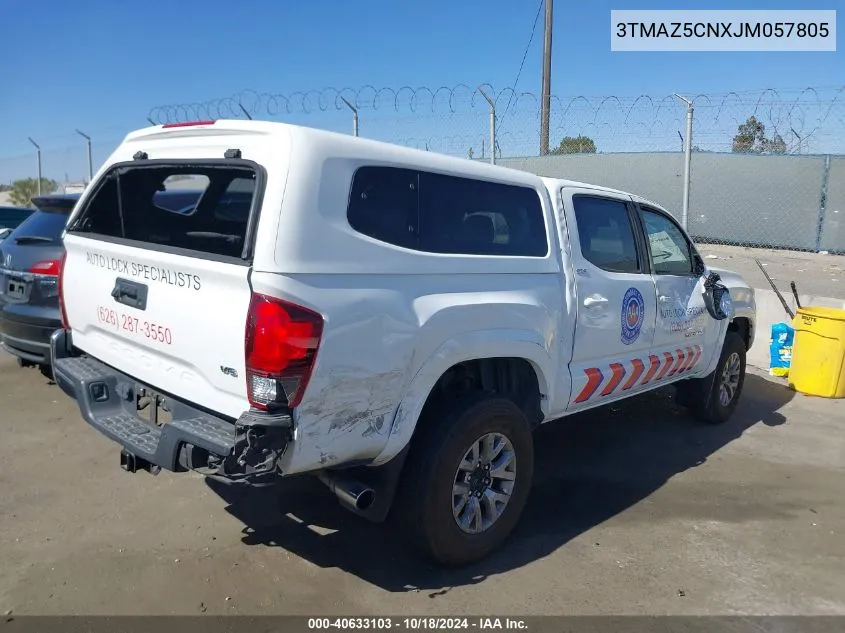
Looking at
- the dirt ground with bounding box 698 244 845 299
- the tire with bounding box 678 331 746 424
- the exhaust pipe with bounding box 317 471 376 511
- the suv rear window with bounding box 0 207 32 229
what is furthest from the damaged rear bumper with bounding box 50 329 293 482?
the suv rear window with bounding box 0 207 32 229

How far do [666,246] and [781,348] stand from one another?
348 cm

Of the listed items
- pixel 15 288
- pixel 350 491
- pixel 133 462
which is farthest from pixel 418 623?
pixel 15 288

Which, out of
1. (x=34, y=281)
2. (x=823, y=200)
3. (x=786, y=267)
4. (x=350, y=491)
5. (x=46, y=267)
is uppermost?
(x=823, y=200)

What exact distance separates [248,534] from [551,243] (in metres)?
2.33

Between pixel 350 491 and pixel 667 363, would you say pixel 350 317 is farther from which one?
pixel 667 363

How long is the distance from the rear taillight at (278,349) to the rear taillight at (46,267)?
12.3 ft

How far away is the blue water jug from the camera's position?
7.55m

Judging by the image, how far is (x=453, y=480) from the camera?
10.8ft

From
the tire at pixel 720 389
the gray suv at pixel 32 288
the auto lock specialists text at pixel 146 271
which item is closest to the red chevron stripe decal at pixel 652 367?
the tire at pixel 720 389

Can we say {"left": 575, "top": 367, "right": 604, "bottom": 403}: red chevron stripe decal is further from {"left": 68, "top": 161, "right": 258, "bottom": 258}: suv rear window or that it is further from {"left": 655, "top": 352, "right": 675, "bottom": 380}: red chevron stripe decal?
{"left": 68, "top": 161, "right": 258, "bottom": 258}: suv rear window

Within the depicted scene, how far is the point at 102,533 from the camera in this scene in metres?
3.76

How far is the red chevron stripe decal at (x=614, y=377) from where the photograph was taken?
14.3 feet

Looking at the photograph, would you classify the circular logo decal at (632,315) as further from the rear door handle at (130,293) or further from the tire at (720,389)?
the rear door handle at (130,293)

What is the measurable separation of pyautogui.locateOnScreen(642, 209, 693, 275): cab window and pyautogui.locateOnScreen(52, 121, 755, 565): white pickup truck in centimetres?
Answer: 38
